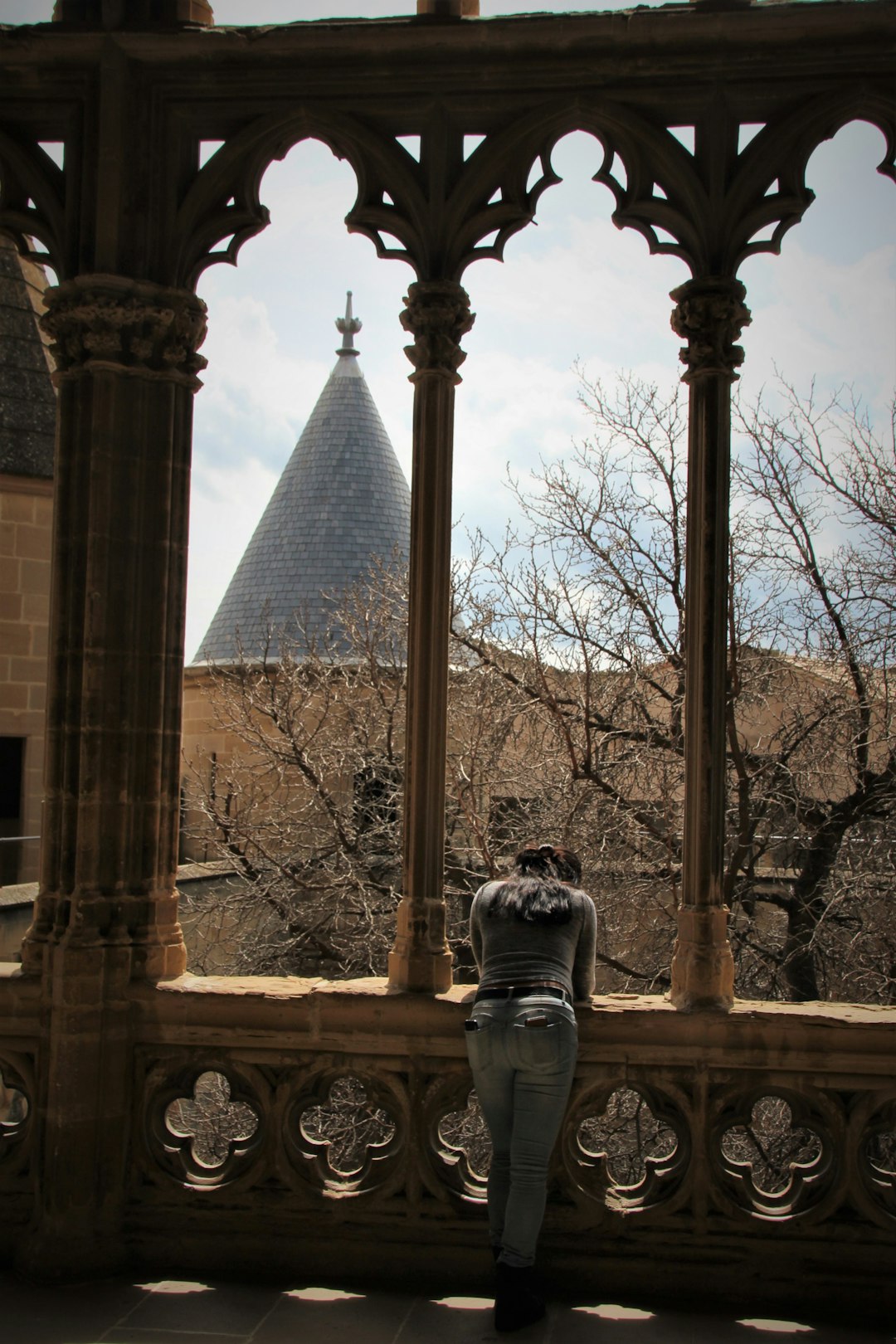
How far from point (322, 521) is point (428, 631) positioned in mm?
13569

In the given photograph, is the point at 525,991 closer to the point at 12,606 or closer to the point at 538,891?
the point at 538,891

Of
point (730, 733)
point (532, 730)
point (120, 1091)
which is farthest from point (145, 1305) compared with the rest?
point (532, 730)

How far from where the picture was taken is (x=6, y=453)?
29.8ft

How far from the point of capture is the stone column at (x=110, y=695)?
11.3ft

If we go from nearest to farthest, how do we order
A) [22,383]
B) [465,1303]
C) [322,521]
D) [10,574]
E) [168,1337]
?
[168,1337] → [465,1303] → [22,383] → [10,574] → [322,521]

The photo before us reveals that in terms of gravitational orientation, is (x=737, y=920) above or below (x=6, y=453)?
below

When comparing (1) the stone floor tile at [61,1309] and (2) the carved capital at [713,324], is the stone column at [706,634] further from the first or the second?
(1) the stone floor tile at [61,1309]

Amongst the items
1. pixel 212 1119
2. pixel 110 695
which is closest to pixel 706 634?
pixel 110 695

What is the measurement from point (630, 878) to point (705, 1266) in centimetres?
566

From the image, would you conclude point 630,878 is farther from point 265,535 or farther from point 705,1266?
point 265,535

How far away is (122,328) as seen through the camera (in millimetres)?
3658

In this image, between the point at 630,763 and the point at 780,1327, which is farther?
the point at 630,763

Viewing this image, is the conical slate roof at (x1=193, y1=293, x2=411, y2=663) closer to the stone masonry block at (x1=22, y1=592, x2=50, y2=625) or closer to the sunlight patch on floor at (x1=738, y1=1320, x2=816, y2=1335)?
the stone masonry block at (x1=22, y1=592, x2=50, y2=625)

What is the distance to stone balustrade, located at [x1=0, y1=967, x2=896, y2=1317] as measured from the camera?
3.20 meters
